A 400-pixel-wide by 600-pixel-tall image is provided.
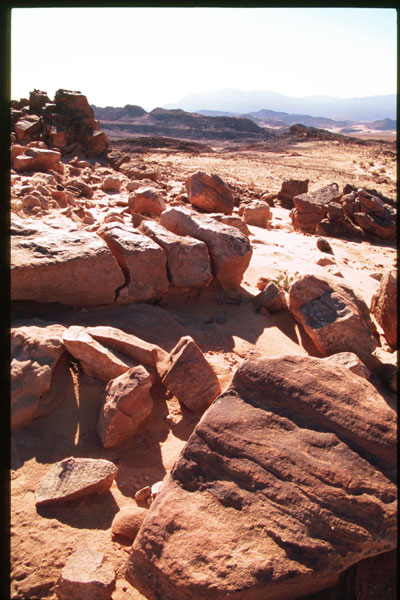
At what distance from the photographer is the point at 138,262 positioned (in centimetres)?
403

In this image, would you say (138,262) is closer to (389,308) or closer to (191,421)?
(191,421)

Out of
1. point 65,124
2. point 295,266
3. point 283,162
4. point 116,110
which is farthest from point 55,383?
point 116,110

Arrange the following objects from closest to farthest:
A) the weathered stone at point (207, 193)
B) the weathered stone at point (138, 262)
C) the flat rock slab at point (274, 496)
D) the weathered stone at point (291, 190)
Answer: the flat rock slab at point (274, 496) < the weathered stone at point (138, 262) < the weathered stone at point (207, 193) < the weathered stone at point (291, 190)

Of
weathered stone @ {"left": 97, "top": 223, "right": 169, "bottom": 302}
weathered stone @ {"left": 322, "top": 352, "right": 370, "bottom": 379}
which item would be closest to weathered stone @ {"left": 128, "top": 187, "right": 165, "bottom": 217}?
weathered stone @ {"left": 97, "top": 223, "right": 169, "bottom": 302}

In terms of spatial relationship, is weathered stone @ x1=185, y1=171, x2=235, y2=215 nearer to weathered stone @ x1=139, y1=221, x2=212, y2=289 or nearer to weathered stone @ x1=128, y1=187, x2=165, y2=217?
weathered stone @ x1=128, y1=187, x2=165, y2=217

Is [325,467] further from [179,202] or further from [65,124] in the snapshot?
[65,124]

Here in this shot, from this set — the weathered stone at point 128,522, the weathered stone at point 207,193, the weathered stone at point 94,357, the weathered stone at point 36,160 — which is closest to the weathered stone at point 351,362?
the weathered stone at point 94,357

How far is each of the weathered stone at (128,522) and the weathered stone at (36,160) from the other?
8.85 meters

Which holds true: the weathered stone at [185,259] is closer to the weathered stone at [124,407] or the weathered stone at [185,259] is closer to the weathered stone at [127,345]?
the weathered stone at [127,345]

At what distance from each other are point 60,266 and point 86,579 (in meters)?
2.35

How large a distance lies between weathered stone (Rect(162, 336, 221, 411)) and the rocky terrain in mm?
10

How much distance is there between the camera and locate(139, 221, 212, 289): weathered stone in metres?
4.32

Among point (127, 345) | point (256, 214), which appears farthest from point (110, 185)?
point (127, 345)

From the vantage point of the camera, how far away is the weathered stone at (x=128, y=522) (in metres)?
2.11
